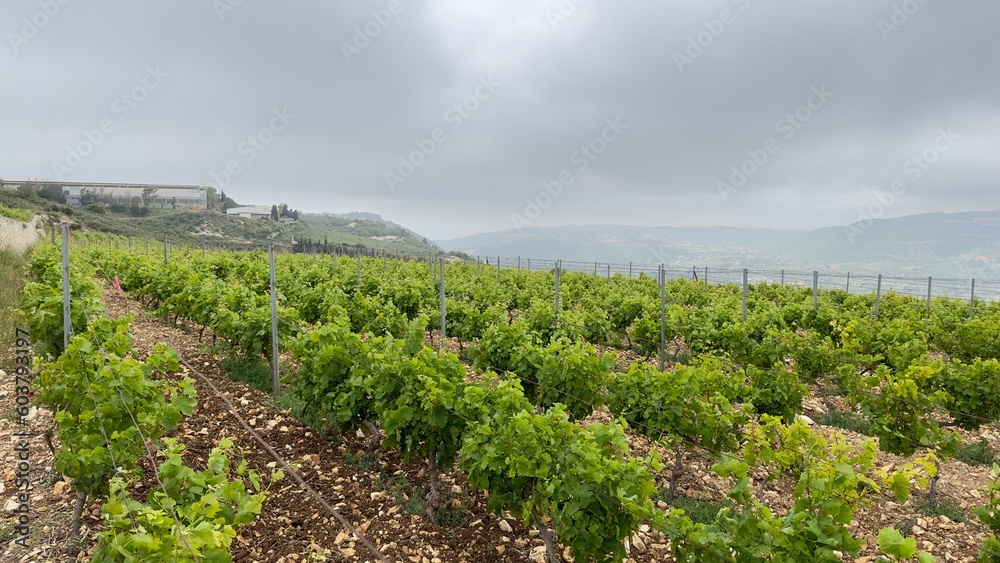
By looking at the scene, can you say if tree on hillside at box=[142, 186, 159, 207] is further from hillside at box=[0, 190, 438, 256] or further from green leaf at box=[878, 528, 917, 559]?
green leaf at box=[878, 528, 917, 559]

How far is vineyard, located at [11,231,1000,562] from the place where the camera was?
3131mm

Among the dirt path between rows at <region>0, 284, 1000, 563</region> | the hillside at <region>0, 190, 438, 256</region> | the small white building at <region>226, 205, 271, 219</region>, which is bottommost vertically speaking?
the dirt path between rows at <region>0, 284, 1000, 563</region>

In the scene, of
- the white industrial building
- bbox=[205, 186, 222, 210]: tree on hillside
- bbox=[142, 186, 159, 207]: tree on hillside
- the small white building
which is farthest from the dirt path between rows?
bbox=[205, 186, 222, 210]: tree on hillside

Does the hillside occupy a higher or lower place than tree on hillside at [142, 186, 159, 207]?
lower

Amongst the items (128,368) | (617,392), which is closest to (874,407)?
(617,392)

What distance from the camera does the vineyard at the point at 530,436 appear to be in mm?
3131

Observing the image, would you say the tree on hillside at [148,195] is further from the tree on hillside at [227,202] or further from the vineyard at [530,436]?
the vineyard at [530,436]

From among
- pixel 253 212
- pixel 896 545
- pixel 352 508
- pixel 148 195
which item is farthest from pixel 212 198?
pixel 896 545

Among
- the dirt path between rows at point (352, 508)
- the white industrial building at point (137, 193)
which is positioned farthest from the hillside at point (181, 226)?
the dirt path between rows at point (352, 508)

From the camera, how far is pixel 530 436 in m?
3.87

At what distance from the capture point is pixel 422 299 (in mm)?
13828

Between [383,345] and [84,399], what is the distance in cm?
271

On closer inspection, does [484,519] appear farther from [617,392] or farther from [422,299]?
[422,299]

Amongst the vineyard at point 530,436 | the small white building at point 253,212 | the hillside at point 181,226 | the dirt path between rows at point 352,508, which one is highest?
the small white building at point 253,212
